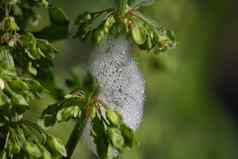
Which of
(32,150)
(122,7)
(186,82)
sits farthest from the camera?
(186,82)

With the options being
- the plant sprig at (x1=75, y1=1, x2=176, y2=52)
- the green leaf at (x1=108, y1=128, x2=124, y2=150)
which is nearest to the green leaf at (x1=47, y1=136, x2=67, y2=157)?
the green leaf at (x1=108, y1=128, x2=124, y2=150)

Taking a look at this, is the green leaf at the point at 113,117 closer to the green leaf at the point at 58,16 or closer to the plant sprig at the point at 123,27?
the plant sprig at the point at 123,27

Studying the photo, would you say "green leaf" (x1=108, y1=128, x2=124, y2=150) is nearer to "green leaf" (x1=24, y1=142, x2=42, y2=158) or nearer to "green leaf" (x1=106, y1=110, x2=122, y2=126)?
"green leaf" (x1=106, y1=110, x2=122, y2=126)

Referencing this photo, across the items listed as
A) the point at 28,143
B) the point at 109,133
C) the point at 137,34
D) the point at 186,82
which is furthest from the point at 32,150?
the point at 186,82

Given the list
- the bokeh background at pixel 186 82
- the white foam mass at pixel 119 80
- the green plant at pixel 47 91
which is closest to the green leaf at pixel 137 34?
the green plant at pixel 47 91

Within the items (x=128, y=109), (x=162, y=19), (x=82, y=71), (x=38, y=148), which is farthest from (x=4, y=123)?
(x=162, y=19)

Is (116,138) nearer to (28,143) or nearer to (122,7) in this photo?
(28,143)
